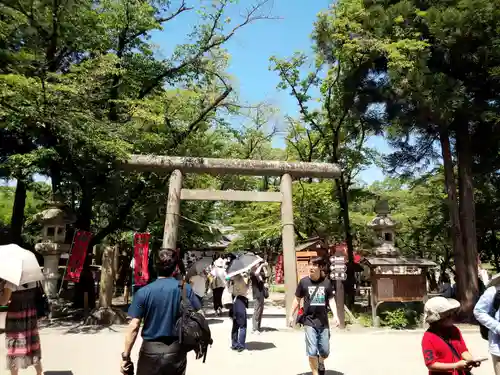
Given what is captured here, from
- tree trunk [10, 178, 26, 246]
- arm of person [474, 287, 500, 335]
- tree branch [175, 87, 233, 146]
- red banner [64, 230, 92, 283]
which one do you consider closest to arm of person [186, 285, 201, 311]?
arm of person [474, 287, 500, 335]

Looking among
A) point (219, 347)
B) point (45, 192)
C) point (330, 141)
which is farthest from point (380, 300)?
point (45, 192)

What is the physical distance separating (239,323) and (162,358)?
4127mm

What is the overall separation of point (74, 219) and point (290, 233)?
628 centimetres

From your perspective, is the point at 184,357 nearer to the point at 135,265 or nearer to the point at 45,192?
the point at 135,265

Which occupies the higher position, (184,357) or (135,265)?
(135,265)

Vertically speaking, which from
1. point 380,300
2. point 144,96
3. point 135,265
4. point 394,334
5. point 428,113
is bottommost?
point 394,334

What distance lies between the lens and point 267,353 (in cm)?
718

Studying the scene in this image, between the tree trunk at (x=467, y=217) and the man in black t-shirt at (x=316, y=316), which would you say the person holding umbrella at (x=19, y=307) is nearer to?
the man in black t-shirt at (x=316, y=316)

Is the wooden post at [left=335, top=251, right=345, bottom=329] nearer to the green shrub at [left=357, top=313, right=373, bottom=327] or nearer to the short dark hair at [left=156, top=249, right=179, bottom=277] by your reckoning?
the green shrub at [left=357, top=313, right=373, bottom=327]

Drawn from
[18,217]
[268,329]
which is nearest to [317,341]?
[268,329]

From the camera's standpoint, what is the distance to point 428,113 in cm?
1148

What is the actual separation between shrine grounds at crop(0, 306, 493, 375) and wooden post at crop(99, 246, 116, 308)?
2.71 ft

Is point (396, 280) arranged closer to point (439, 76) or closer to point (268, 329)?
point (268, 329)

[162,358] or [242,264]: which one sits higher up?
[242,264]
